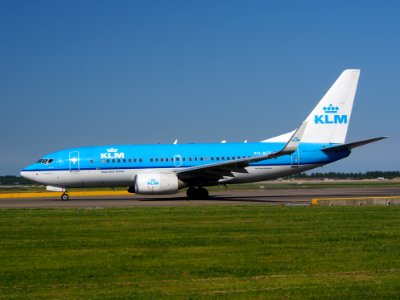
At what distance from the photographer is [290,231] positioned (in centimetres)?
1788

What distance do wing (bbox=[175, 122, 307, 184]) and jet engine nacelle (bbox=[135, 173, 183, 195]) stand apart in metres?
0.95

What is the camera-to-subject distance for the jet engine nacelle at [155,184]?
119 feet

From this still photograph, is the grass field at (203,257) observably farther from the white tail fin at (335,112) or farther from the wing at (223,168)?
the white tail fin at (335,112)

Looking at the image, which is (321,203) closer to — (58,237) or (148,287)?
(58,237)

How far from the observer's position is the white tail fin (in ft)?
136

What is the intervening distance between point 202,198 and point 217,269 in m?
28.0

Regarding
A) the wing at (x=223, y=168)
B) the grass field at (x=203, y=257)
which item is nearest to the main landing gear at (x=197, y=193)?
the wing at (x=223, y=168)

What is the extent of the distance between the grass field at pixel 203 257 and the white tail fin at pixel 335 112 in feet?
62.1

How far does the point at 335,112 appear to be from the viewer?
137 ft

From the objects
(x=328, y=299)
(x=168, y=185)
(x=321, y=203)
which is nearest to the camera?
(x=328, y=299)

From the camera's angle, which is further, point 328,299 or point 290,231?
point 290,231

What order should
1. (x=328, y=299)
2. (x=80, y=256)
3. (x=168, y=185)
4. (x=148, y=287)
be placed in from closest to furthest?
(x=328, y=299) → (x=148, y=287) → (x=80, y=256) → (x=168, y=185)

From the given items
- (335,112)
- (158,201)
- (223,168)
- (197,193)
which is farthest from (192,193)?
(335,112)

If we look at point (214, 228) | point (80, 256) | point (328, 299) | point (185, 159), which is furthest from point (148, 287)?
point (185, 159)
